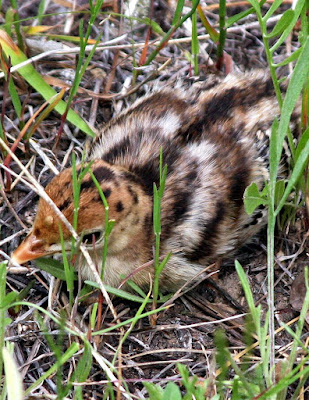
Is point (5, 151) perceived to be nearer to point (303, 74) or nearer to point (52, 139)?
point (52, 139)

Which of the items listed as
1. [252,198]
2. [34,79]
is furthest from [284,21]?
[34,79]

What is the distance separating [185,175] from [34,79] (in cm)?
96

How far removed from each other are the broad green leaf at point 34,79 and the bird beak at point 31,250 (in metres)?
0.83

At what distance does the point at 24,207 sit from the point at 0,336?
3.41 feet

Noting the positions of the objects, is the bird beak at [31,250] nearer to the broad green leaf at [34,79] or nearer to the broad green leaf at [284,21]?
the broad green leaf at [34,79]

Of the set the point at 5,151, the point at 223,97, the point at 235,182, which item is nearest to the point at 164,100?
the point at 223,97

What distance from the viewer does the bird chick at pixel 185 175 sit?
9.40ft

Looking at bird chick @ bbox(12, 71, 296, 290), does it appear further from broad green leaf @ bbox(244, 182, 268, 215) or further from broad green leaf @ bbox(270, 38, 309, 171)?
broad green leaf @ bbox(270, 38, 309, 171)

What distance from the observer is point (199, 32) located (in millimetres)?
4016

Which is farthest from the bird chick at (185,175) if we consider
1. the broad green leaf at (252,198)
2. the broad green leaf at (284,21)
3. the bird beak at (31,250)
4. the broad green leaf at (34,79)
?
the broad green leaf at (284,21)

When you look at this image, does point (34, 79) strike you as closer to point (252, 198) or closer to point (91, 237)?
point (91, 237)

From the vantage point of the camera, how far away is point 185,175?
2.96 m

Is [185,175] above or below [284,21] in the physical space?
below

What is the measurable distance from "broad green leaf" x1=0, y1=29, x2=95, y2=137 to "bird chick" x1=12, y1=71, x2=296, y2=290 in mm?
282
